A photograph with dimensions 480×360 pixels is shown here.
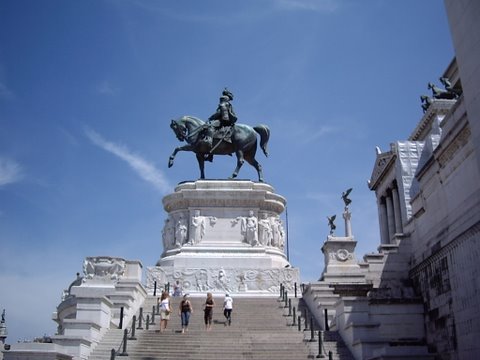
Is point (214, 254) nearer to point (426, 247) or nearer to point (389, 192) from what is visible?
point (426, 247)

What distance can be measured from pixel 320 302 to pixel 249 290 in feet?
27.3

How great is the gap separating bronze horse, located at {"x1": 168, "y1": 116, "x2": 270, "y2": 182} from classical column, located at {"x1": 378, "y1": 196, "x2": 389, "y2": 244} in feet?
101

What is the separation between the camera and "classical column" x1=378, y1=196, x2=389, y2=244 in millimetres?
63975

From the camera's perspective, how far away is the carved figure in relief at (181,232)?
110 ft

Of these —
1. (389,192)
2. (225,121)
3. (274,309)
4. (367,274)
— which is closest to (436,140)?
(389,192)

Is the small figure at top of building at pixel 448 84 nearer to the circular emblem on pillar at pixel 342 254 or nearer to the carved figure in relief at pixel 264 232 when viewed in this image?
the carved figure in relief at pixel 264 232

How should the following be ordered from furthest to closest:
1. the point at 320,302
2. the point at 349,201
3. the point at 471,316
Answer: the point at 349,201 → the point at 320,302 → the point at 471,316

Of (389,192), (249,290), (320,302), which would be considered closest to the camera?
(320,302)

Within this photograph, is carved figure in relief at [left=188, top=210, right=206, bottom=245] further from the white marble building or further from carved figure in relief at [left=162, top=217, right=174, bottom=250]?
the white marble building

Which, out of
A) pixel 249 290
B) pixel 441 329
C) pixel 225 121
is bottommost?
pixel 441 329

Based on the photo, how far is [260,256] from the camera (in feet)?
107

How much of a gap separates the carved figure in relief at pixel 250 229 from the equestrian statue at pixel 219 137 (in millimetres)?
3704

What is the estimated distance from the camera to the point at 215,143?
122 ft

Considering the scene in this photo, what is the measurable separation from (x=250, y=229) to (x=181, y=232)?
13.6ft
